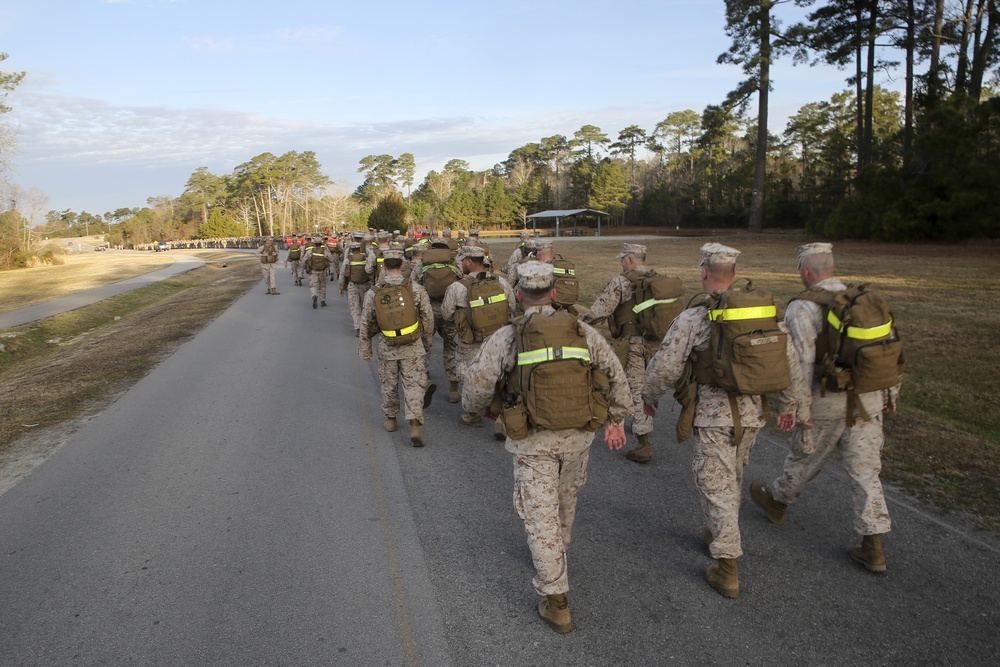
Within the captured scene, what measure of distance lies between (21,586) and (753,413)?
15.6ft

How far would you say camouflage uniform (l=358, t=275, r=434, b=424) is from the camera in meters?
6.98

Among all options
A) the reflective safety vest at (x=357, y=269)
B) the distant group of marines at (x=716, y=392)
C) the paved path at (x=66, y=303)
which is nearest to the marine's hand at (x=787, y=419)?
the distant group of marines at (x=716, y=392)

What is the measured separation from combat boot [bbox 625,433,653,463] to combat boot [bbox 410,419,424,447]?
2089 mm

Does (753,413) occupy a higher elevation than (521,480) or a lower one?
higher

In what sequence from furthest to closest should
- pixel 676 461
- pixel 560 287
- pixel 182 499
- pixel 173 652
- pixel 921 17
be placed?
pixel 921 17 < pixel 560 287 < pixel 676 461 < pixel 182 499 < pixel 173 652

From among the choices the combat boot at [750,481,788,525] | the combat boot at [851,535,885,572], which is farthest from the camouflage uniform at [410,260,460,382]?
the combat boot at [851,535,885,572]

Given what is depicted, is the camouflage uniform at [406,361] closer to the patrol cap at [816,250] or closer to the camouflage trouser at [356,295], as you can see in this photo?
the patrol cap at [816,250]

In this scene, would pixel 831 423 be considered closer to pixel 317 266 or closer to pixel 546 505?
pixel 546 505

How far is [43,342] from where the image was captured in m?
16.5

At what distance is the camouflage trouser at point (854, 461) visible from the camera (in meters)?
4.23

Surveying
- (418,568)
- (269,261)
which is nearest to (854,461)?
(418,568)

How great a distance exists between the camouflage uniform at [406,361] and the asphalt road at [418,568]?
440mm

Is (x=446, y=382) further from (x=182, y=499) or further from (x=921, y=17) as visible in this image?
(x=921, y=17)

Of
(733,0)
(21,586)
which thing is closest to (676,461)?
(21,586)
